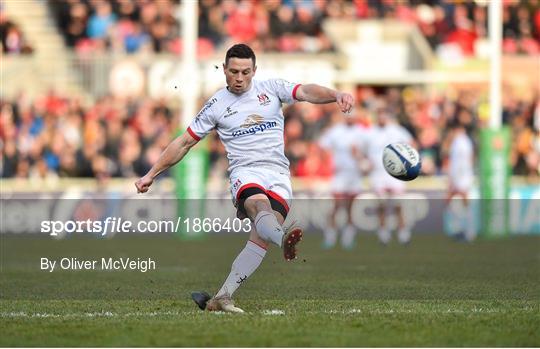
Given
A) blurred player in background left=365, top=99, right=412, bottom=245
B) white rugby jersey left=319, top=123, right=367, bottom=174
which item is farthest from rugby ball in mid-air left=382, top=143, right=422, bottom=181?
white rugby jersey left=319, top=123, right=367, bottom=174

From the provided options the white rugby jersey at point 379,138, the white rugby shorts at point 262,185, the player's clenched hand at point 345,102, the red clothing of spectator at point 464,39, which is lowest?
the white rugby jersey at point 379,138

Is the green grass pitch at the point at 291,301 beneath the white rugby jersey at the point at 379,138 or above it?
beneath

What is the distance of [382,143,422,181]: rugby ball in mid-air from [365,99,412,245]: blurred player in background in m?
10.7

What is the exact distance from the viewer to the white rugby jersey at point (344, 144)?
24.8 m

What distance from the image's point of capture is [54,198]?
26.8m

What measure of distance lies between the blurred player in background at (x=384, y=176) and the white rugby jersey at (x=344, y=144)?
196 millimetres

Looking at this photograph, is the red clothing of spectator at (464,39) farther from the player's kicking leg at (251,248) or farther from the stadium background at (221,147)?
the player's kicking leg at (251,248)

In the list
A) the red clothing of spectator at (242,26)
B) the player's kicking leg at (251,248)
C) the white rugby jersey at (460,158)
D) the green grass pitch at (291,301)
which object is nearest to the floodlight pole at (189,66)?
the green grass pitch at (291,301)

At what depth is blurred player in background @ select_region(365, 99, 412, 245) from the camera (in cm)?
2427

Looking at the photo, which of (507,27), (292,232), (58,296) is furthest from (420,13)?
(292,232)

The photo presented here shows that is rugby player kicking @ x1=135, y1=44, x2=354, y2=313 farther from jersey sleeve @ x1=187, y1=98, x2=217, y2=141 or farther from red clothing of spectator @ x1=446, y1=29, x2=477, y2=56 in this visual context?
red clothing of spectator @ x1=446, y1=29, x2=477, y2=56

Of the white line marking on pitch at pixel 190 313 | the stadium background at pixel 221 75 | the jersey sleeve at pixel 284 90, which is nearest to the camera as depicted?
the white line marking on pitch at pixel 190 313

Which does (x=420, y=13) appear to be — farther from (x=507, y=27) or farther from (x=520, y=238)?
(x=520, y=238)

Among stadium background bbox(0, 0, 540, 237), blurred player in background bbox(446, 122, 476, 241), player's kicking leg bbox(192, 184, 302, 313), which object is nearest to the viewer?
player's kicking leg bbox(192, 184, 302, 313)
